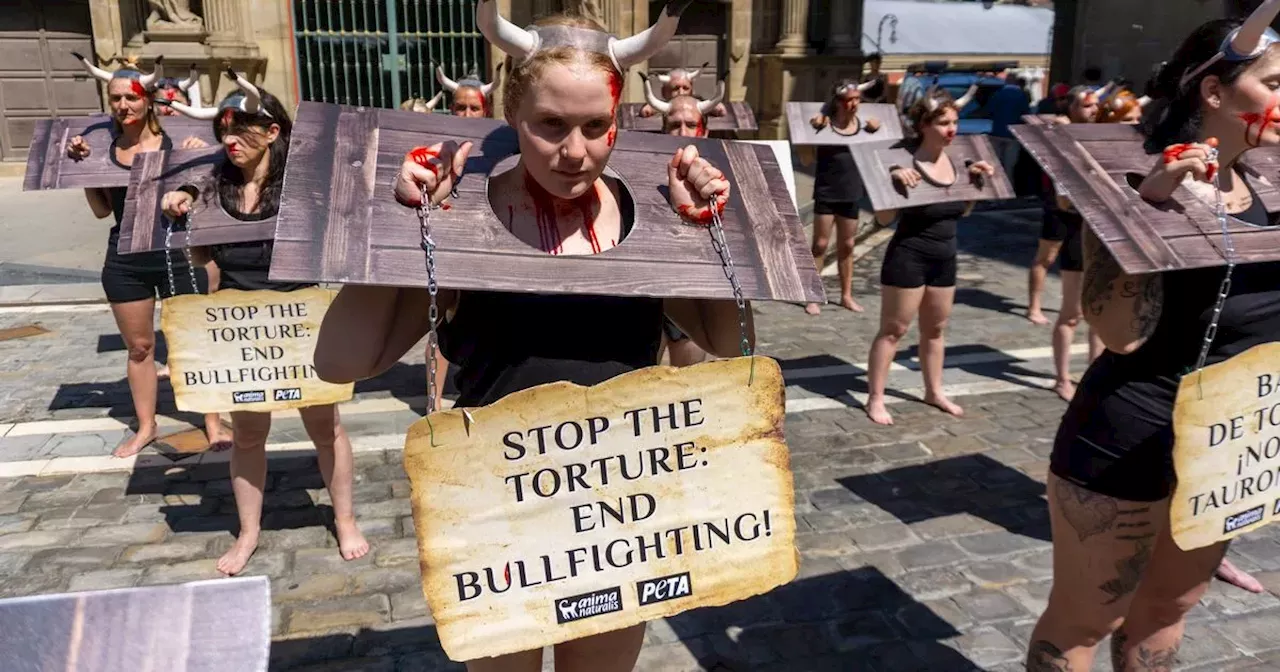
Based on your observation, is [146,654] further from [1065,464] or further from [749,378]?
[1065,464]

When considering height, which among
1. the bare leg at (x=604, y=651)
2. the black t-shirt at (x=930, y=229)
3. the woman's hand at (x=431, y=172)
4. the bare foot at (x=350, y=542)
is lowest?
the bare foot at (x=350, y=542)

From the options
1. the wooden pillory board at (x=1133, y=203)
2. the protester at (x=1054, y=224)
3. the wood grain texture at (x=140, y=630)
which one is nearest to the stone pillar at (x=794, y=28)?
the protester at (x=1054, y=224)

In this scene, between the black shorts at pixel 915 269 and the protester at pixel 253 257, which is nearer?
the protester at pixel 253 257

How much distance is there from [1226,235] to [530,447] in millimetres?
1957

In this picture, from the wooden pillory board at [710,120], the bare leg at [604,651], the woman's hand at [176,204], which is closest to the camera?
the bare leg at [604,651]

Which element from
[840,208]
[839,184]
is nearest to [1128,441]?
[839,184]

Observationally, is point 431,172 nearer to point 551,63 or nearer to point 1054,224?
point 551,63

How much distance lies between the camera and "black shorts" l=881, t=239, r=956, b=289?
19.4 ft

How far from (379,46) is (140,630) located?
49.5ft

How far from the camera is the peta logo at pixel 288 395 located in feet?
13.2

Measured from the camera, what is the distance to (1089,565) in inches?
105

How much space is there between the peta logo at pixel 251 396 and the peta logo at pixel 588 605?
2.44 metres

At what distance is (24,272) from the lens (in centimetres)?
992

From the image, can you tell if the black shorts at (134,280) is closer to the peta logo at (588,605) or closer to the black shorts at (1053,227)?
the peta logo at (588,605)
